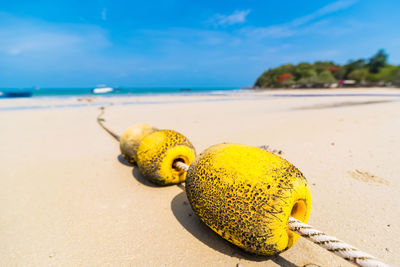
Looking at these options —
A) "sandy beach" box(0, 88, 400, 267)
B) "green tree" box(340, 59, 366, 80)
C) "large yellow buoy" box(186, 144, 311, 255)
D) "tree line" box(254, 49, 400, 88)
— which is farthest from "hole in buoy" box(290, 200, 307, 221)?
"green tree" box(340, 59, 366, 80)

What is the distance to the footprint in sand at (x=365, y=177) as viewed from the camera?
2418 mm

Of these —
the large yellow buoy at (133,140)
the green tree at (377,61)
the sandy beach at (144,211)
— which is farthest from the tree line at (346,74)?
the large yellow buoy at (133,140)

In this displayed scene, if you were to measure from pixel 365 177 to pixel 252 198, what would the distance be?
2257 mm

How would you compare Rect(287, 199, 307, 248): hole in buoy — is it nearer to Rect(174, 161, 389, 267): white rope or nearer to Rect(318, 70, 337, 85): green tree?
Rect(174, 161, 389, 267): white rope

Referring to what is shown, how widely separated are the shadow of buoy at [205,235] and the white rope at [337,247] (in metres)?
0.34

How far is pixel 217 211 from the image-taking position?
52.1 inches

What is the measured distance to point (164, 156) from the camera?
2.08 m

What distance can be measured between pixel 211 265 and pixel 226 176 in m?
0.64

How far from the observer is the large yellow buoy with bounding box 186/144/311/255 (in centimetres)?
120

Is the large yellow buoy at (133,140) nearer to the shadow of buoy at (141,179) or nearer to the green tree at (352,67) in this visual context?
the shadow of buoy at (141,179)

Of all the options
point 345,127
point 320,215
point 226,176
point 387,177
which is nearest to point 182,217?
point 226,176

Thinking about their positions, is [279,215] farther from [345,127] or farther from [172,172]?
[345,127]

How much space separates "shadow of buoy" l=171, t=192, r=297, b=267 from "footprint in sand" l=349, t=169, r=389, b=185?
1.86 meters

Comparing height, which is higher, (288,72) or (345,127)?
(288,72)
